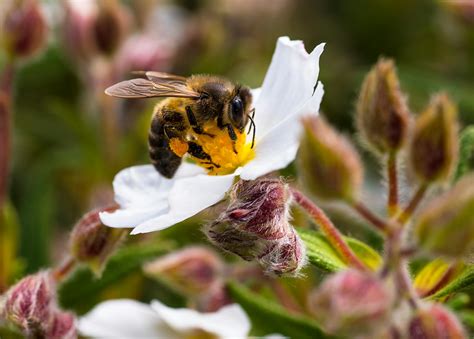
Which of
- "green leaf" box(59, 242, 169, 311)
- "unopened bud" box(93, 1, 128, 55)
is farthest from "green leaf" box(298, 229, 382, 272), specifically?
"unopened bud" box(93, 1, 128, 55)

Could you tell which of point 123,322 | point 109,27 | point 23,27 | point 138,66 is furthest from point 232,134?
point 138,66

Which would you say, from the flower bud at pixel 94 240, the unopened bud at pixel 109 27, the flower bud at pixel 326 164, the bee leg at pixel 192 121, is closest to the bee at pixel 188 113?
the bee leg at pixel 192 121

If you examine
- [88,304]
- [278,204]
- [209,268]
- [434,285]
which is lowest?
[88,304]

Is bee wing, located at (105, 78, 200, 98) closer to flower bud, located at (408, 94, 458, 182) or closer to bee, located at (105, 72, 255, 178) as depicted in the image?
bee, located at (105, 72, 255, 178)

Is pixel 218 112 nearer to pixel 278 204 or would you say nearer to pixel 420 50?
pixel 278 204

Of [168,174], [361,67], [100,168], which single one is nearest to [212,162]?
[168,174]

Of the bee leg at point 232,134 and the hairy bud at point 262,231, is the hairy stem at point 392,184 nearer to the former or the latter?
the hairy bud at point 262,231
